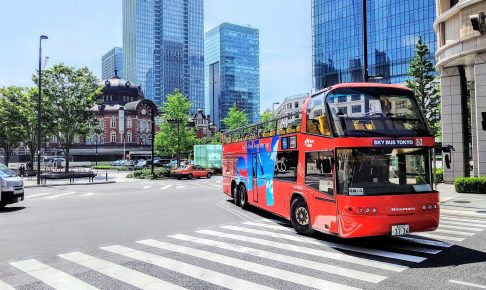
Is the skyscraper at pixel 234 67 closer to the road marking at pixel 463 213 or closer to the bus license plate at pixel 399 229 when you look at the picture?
the road marking at pixel 463 213

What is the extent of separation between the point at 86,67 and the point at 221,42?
139 metres

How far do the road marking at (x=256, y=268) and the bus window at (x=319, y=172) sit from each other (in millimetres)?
2547

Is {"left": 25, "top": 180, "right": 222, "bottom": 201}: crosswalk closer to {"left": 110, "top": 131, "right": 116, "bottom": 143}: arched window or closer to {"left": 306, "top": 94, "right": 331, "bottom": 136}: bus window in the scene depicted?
{"left": 306, "top": 94, "right": 331, "bottom": 136}: bus window

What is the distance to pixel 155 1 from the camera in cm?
16175

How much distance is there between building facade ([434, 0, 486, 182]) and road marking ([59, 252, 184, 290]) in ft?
64.1

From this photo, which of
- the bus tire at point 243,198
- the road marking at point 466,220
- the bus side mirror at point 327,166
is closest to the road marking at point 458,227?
the road marking at point 466,220

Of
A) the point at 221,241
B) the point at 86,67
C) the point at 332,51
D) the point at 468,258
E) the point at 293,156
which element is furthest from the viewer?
the point at 332,51

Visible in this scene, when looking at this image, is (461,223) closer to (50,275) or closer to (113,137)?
(50,275)

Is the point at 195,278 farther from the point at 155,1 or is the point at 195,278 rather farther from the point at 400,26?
the point at 155,1

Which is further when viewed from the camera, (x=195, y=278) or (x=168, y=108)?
(x=168, y=108)

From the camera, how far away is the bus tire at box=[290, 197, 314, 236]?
400 inches

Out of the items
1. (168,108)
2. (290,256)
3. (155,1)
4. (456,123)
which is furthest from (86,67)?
(155,1)

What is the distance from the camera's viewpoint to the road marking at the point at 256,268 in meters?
6.24

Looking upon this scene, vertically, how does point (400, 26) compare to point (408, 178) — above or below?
above
